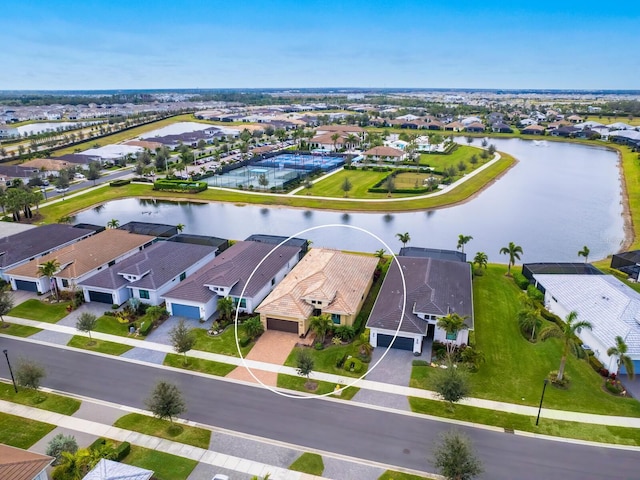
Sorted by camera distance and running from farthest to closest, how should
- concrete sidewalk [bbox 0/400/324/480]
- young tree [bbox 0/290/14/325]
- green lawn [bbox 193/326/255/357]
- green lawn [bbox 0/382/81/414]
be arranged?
young tree [bbox 0/290/14/325] < green lawn [bbox 193/326/255/357] < green lawn [bbox 0/382/81/414] < concrete sidewalk [bbox 0/400/324/480]

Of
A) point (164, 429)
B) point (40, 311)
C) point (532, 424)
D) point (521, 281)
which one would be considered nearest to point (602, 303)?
point (521, 281)

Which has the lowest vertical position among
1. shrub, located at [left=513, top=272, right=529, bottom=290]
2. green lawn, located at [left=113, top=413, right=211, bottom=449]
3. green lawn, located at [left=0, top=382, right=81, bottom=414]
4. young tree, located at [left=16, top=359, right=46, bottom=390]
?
green lawn, located at [left=0, top=382, right=81, bottom=414]

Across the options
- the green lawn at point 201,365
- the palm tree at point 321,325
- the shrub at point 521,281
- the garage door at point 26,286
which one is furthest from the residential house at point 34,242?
the shrub at point 521,281

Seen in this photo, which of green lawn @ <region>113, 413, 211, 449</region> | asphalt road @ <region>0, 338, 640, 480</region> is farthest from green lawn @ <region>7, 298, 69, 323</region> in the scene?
green lawn @ <region>113, 413, 211, 449</region>

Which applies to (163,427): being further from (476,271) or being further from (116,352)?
(476,271)

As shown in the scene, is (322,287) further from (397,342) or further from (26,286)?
(26,286)

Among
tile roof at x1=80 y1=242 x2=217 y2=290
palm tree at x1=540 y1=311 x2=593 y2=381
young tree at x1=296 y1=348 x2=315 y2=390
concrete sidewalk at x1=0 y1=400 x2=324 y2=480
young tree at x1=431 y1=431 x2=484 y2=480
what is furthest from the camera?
tile roof at x1=80 y1=242 x2=217 y2=290

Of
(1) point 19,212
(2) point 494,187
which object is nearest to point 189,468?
(1) point 19,212

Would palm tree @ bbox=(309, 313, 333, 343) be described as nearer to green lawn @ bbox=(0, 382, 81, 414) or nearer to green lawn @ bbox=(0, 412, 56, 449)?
green lawn @ bbox=(0, 382, 81, 414)
